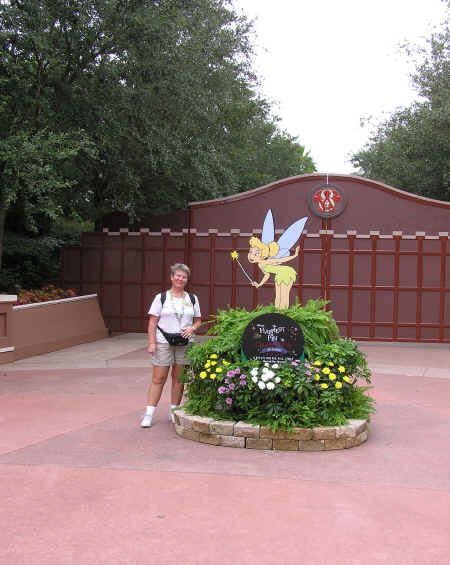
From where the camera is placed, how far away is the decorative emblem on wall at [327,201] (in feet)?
50.2

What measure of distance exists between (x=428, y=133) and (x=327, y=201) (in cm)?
449

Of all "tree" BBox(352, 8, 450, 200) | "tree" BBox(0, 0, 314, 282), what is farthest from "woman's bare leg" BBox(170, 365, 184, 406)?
"tree" BBox(352, 8, 450, 200)

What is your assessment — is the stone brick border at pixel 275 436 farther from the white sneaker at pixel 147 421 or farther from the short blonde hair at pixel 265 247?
the short blonde hair at pixel 265 247

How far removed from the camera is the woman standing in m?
7.14

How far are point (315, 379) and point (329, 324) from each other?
914 mm

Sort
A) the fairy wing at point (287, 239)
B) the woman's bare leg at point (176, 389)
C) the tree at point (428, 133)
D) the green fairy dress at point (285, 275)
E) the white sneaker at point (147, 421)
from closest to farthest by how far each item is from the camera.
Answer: the white sneaker at point (147, 421) < the woman's bare leg at point (176, 389) < the green fairy dress at point (285, 275) < the fairy wing at point (287, 239) < the tree at point (428, 133)

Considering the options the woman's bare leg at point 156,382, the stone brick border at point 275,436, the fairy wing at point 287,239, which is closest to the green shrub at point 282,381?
the stone brick border at point 275,436

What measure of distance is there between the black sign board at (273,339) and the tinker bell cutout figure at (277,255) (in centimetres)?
730

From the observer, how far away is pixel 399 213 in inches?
605

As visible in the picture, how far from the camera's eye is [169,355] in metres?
7.24

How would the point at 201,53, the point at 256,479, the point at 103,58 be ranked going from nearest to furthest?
the point at 256,479 → the point at 103,58 → the point at 201,53

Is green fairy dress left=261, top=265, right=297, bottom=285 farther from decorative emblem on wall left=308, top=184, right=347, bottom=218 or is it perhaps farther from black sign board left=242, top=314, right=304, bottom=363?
black sign board left=242, top=314, right=304, bottom=363

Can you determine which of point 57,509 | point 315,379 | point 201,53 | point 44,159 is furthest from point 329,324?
point 201,53

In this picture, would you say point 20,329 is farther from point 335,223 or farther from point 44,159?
point 335,223
